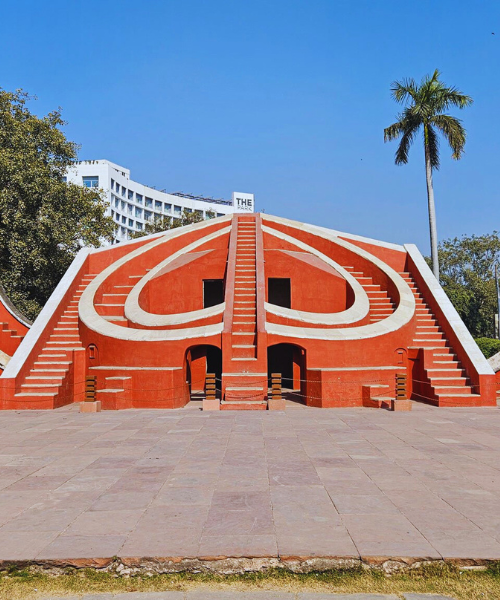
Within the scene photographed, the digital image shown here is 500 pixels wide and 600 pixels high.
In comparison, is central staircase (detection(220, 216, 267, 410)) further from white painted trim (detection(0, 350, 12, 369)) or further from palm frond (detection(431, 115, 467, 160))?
palm frond (detection(431, 115, 467, 160))

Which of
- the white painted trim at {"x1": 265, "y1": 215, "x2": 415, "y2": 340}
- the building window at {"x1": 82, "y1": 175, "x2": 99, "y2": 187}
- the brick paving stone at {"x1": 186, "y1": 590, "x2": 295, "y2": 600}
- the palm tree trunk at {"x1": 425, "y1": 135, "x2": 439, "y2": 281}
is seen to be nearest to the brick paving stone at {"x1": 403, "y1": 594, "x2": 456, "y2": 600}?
the brick paving stone at {"x1": 186, "y1": 590, "x2": 295, "y2": 600}

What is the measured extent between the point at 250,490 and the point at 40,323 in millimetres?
9675

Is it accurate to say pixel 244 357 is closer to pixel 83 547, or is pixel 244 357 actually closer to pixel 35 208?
pixel 83 547

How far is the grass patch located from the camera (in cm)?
315

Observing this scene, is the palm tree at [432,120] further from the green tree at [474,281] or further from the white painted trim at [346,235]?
the green tree at [474,281]

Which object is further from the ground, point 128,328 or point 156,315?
point 156,315

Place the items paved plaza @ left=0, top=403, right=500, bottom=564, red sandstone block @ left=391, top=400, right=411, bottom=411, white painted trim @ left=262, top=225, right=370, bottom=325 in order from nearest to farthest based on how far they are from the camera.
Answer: paved plaza @ left=0, top=403, right=500, bottom=564 < red sandstone block @ left=391, top=400, right=411, bottom=411 < white painted trim @ left=262, top=225, right=370, bottom=325

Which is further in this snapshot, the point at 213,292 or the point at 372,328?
the point at 213,292

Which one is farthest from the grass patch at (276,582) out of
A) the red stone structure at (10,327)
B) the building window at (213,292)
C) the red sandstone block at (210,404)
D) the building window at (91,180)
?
the building window at (91,180)

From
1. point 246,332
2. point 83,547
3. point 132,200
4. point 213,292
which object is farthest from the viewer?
point 132,200

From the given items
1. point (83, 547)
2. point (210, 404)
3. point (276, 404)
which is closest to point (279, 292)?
point (276, 404)

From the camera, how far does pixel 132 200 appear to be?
69.7 meters

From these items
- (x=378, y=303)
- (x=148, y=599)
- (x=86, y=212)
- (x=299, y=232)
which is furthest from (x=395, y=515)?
(x=86, y=212)

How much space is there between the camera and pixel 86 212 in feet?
69.3
